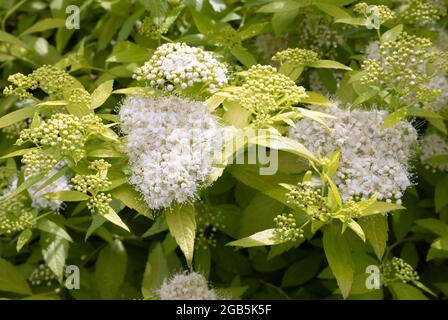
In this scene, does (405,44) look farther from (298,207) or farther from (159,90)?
(159,90)

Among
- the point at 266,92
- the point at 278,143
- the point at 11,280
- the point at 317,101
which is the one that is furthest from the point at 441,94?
the point at 11,280

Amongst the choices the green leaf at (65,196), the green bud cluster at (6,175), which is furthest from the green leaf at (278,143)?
the green bud cluster at (6,175)

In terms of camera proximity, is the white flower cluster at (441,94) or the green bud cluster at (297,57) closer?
the green bud cluster at (297,57)

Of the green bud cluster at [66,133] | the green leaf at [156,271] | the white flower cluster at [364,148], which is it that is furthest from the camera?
the green leaf at [156,271]

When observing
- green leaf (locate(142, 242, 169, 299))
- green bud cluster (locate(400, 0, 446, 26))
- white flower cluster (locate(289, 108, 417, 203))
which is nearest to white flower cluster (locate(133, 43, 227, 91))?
white flower cluster (locate(289, 108, 417, 203))

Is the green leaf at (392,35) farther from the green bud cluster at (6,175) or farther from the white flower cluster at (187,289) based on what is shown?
the green bud cluster at (6,175)

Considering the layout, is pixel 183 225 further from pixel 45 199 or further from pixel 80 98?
pixel 45 199

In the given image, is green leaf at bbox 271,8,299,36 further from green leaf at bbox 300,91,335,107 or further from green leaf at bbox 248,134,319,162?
green leaf at bbox 248,134,319,162

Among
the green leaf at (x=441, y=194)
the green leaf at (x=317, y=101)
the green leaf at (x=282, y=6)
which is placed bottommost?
the green leaf at (x=441, y=194)
